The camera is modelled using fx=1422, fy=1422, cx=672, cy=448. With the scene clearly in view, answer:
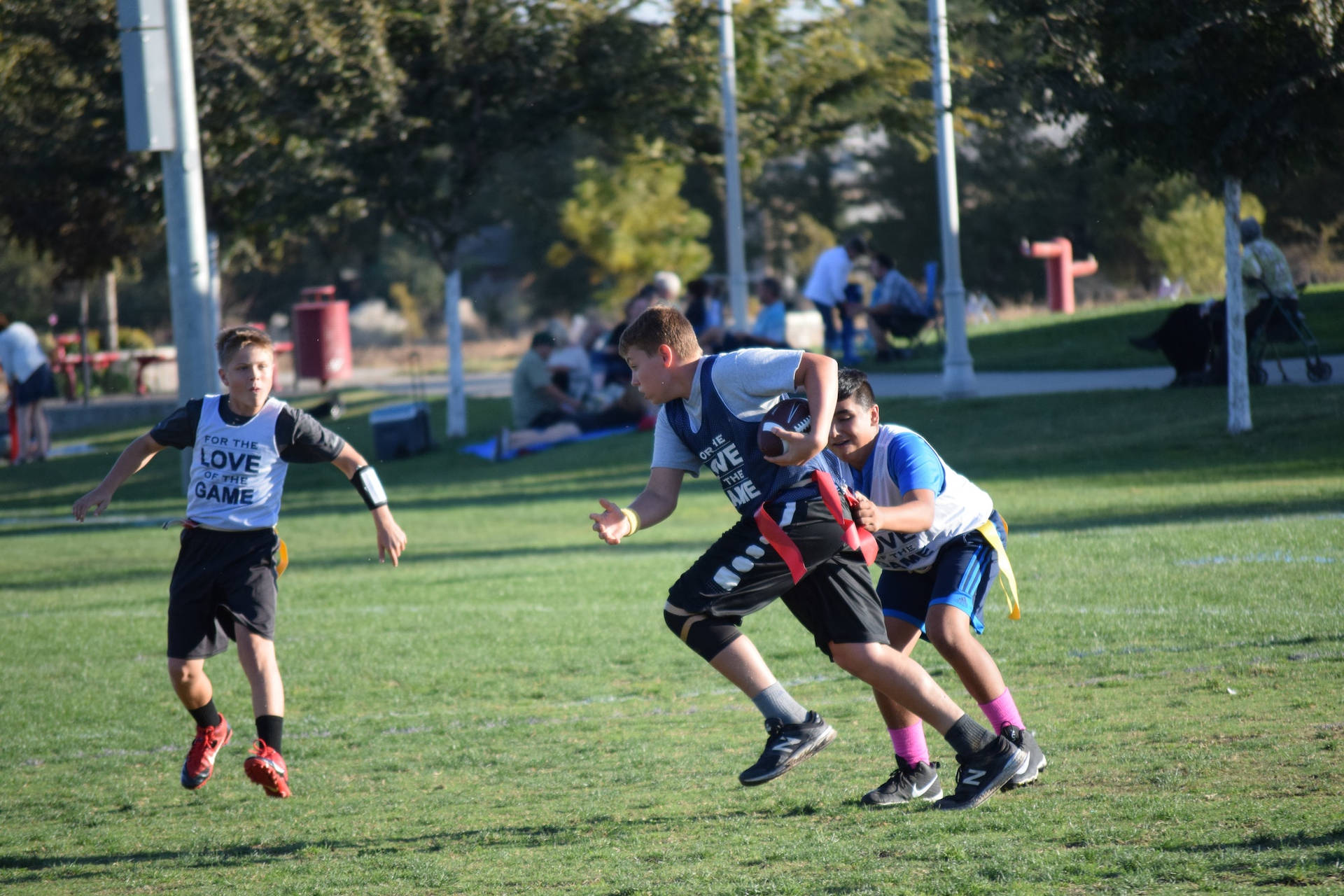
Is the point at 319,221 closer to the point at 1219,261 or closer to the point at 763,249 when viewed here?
the point at 1219,261

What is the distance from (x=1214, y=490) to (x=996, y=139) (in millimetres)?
31752

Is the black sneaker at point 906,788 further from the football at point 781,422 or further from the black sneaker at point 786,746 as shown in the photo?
the football at point 781,422

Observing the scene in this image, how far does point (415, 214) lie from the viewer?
69.4 feet

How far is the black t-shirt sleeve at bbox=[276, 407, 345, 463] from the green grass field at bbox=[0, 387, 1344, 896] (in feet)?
4.34

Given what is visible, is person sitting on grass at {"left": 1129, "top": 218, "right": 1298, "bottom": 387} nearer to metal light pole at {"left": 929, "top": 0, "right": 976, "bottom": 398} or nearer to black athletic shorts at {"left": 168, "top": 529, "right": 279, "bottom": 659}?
metal light pole at {"left": 929, "top": 0, "right": 976, "bottom": 398}

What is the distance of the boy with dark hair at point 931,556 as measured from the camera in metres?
4.70

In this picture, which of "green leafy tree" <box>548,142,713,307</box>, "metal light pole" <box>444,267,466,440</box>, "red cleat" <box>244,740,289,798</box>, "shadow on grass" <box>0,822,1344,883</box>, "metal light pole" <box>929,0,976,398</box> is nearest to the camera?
"shadow on grass" <box>0,822,1344,883</box>

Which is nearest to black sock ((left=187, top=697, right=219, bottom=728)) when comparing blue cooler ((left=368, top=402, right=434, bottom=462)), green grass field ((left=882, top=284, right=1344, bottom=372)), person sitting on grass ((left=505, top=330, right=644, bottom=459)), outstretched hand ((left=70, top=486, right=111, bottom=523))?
outstretched hand ((left=70, top=486, right=111, bottom=523))

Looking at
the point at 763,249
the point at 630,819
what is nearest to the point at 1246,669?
the point at 630,819

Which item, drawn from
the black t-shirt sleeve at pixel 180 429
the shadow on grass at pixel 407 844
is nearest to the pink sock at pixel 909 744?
the shadow on grass at pixel 407 844

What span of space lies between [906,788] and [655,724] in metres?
1.82

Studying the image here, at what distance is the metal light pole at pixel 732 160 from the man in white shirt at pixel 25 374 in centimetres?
1049

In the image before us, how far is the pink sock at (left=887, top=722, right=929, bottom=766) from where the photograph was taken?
4.82 metres

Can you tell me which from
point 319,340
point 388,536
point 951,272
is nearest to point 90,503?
point 388,536
